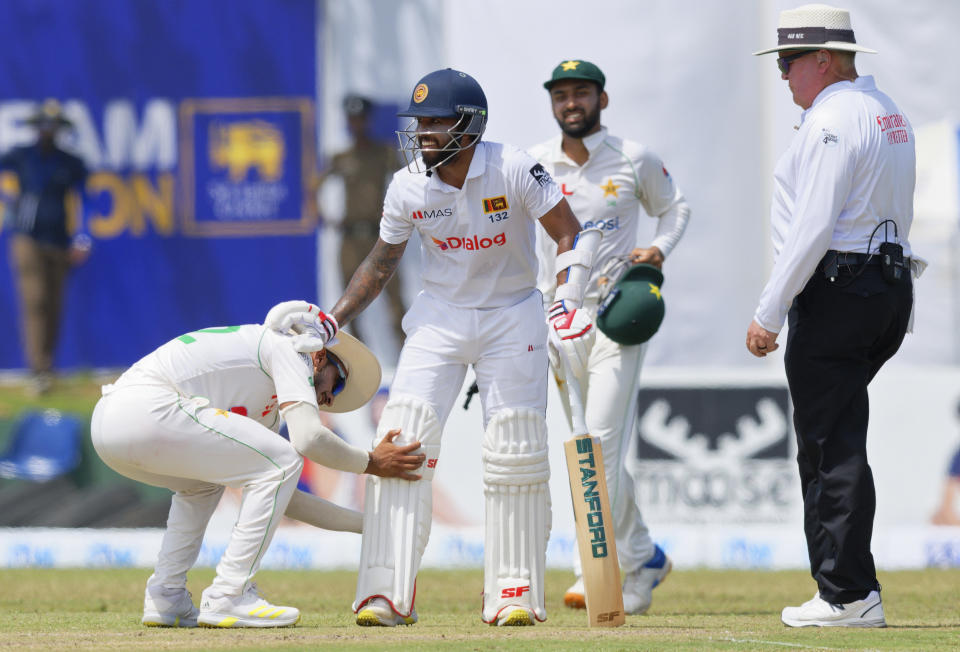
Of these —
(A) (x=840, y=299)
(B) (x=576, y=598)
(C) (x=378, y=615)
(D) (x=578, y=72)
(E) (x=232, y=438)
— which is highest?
(D) (x=578, y=72)

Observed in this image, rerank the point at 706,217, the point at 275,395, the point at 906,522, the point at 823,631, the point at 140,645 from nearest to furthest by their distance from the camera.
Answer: the point at 140,645
the point at 823,631
the point at 275,395
the point at 906,522
the point at 706,217

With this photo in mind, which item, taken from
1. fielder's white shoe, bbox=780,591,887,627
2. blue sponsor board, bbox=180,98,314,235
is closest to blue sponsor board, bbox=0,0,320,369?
blue sponsor board, bbox=180,98,314,235

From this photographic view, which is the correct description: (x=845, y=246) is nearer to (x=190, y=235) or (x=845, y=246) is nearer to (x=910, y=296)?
(x=910, y=296)

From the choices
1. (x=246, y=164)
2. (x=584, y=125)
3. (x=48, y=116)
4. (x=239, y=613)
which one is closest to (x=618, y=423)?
(x=584, y=125)

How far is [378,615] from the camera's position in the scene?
535 centimetres

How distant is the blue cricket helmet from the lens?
5.45m

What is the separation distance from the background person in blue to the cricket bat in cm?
681

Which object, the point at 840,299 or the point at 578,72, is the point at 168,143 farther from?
the point at 840,299

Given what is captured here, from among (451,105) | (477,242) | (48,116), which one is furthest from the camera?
(48,116)

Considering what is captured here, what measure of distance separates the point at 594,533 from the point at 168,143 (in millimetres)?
6863

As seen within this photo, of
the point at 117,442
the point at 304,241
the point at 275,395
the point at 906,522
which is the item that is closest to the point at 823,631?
the point at 275,395

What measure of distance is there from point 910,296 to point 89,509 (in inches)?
245

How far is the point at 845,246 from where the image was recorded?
17.1 ft

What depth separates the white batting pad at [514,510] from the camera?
18.0ft
